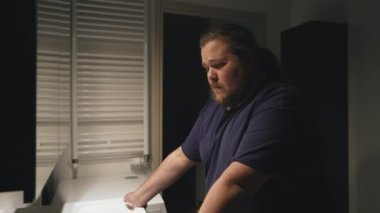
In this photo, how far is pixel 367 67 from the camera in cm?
190

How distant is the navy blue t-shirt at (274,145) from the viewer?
0.96m

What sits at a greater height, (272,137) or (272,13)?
(272,13)

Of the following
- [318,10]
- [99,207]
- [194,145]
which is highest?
[318,10]

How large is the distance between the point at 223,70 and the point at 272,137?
0.31m

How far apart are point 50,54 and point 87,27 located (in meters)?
1.03

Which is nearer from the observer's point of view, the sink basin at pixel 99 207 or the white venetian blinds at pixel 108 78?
the sink basin at pixel 99 207

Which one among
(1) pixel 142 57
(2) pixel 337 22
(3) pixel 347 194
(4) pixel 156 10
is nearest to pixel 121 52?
(1) pixel 142 57

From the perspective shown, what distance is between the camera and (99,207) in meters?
1.44

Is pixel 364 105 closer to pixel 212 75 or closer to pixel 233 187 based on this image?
pixel 212 75
